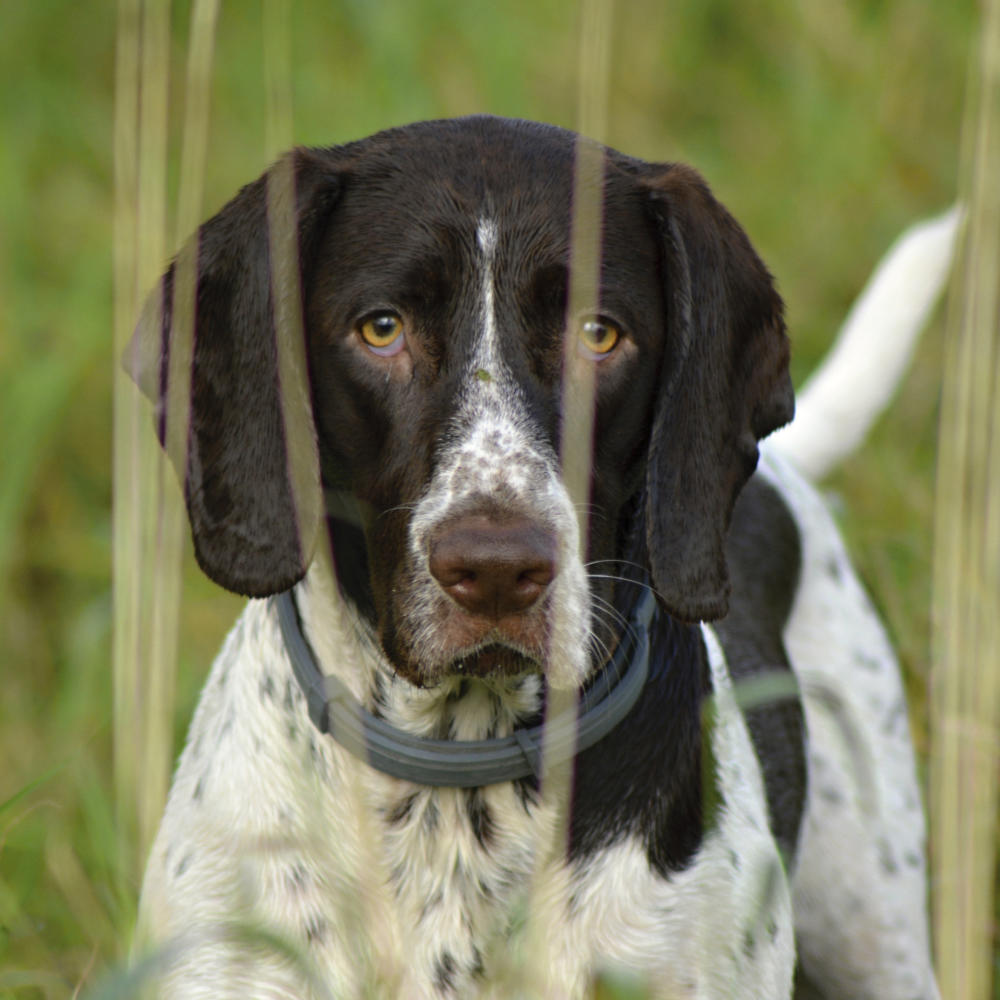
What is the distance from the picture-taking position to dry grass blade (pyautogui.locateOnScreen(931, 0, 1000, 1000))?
253 centimetres

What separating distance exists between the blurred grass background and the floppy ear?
5.40ft

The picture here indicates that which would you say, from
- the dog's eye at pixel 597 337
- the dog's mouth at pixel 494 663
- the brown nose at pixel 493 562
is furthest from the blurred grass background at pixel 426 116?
the brown nose at pixel 493 562

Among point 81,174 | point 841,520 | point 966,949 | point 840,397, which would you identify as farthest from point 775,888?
point 81,174

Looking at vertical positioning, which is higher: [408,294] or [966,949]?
[408,294]

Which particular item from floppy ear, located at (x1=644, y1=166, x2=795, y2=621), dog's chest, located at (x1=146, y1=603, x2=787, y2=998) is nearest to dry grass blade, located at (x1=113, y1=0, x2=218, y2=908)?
dog's chest, located at (x1=146, y1=603, x2=787, y2=998)

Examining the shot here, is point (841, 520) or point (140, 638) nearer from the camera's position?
point (140, 638)

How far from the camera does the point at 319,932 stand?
2570 mm

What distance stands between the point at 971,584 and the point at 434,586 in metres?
0.87

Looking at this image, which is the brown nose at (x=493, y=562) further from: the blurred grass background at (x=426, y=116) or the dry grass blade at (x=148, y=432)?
the blurred grass background at (x=426, y=116)

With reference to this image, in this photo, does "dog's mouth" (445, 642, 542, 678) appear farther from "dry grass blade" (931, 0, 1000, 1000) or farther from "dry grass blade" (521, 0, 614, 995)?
"dry grass blade" (931, 0, 1000, 1000)

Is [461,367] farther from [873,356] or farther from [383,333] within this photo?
[873,356]

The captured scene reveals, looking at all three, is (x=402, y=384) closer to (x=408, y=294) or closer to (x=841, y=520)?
(x=408, y=294)

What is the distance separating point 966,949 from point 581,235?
3.88 ft

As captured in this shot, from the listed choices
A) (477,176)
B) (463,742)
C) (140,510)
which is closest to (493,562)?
(463,742)
